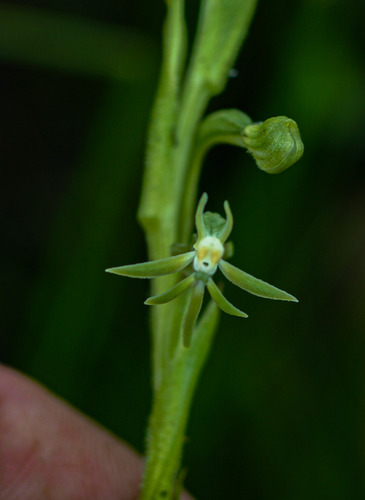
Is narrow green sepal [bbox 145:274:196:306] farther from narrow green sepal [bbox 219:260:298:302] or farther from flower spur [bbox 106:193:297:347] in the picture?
narrow green sepal [bbox 219:260:298:302]

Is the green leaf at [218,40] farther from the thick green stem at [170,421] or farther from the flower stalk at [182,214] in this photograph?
the thick green stem at [170,421]

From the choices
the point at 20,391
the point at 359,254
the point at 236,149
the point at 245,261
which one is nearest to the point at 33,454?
the point at 20,391

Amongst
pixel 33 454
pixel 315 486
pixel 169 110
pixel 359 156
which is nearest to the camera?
pixel 169 110

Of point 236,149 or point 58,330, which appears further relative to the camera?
point 236,149

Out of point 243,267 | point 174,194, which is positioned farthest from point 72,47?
point 174,194

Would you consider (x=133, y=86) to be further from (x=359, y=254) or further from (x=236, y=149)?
(x=359, y=254)

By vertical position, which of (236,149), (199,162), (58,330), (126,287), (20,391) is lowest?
(20,391)
